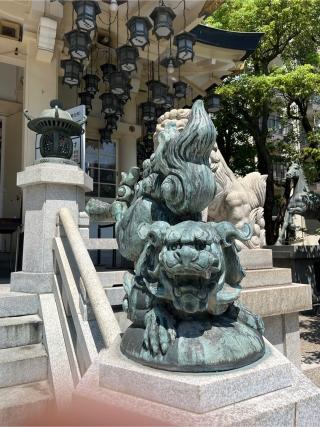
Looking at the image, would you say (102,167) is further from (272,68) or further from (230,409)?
(230,409)

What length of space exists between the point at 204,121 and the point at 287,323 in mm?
2940

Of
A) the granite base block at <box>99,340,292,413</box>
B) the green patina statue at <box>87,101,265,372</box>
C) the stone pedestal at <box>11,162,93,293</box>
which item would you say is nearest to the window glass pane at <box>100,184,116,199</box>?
the stone pedestal at <box>11,162,93,293</box>

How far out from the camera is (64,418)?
170 cm

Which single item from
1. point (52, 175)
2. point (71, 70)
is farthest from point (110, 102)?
point (52, 175)

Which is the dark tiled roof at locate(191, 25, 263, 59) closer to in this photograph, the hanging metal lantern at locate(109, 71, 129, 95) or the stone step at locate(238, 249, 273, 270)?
the hanging metal lantern at locate(109, 71, 129, 95)

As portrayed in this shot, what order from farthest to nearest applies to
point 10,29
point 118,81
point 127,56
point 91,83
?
1. point 91,83
2. point 10,29
3. point 118,81
4. point 127,56

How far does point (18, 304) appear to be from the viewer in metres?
4.11

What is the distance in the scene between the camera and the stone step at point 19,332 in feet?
12.0

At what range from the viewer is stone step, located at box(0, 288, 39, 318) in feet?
13.1

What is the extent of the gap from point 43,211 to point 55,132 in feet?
3.72

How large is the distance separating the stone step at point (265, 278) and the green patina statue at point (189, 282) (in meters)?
2.02

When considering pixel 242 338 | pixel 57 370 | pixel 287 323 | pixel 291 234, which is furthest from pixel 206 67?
pixel 242 338

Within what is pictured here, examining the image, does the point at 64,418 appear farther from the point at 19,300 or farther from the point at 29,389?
the point at 19,300

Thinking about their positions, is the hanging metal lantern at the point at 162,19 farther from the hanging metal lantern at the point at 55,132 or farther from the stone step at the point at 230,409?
the stone step at the point at 230,409
